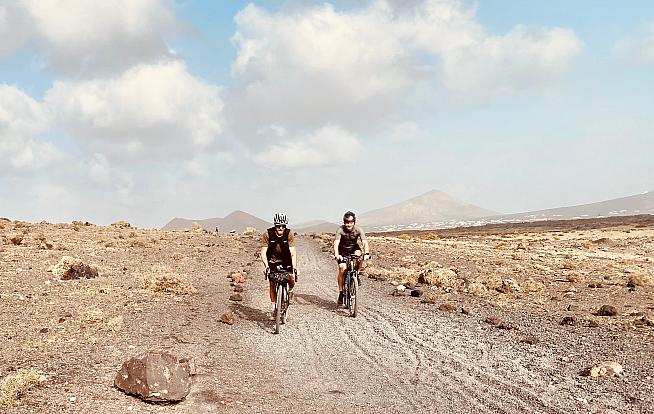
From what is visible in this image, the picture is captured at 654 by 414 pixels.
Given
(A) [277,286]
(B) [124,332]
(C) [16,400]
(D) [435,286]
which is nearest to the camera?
(C) [16,400]

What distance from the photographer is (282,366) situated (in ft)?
34.1

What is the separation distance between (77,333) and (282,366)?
500 cm

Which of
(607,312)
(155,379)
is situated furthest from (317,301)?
(155,379)

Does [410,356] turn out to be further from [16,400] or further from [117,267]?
[117,267]

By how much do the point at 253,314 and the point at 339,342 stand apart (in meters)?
4.34

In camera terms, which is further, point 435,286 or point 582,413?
point 435,286

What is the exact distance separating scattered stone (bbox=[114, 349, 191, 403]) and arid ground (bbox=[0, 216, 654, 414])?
15 centimetres

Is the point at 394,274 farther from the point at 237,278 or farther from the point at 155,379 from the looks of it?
the point at 155,379

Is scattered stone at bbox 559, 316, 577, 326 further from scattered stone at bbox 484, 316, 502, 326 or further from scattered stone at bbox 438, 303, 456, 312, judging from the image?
scattered stone at bbox 438, 303, 456, 312

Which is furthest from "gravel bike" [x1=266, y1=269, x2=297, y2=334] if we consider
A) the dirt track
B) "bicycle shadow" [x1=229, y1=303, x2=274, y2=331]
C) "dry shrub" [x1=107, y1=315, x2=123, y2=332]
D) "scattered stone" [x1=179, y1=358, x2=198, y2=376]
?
"dry shrub" [x1=107, y1=315, x2=123, y2=332]

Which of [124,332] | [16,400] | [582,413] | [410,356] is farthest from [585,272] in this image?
[16,400]

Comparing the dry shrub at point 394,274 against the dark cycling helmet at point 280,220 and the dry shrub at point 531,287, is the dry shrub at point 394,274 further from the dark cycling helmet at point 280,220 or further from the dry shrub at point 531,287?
the dark cycling helmet at point 280,220

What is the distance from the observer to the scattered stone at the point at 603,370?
9273 mm

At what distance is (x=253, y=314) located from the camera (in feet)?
51.4
